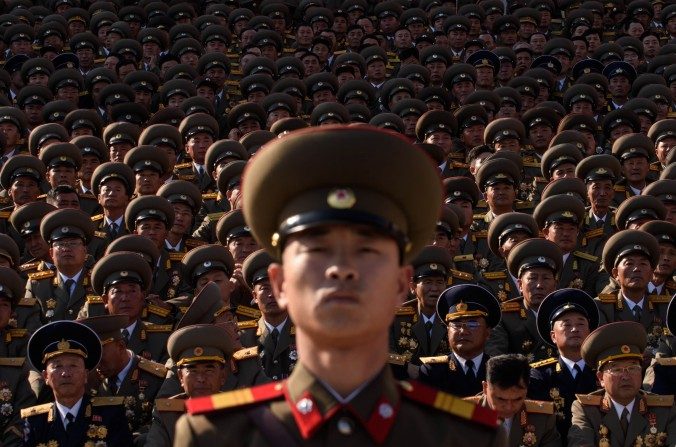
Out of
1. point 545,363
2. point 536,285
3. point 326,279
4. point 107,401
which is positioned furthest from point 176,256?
point 326,279

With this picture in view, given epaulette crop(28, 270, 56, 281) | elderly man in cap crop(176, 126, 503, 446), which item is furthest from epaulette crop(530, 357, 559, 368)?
elderly man in cap crop(176, 126, 503, 446)

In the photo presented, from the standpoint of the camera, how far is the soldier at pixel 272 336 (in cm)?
829

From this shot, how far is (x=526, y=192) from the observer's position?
12258 millimetres

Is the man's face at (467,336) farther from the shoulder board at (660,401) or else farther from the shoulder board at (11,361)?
the shoulder board at (11,361)

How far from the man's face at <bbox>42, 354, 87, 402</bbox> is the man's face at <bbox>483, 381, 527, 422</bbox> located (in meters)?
2.35

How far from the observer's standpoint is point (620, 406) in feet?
23.4

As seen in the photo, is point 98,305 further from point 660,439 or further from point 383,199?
point 383,199

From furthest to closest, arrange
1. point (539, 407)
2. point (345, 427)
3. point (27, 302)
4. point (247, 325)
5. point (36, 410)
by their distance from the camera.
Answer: point (27, 302) → point (247, 325) → point (36, 410) → point (539, 407) → point (345, 427)

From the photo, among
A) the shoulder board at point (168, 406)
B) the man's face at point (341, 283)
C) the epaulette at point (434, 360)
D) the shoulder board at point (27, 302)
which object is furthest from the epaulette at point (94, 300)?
the man's face at point (341, 283)

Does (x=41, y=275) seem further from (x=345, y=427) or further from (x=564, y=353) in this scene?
(x=345, y=427)

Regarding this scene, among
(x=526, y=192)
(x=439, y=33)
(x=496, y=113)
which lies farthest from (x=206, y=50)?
(x=526, y=192)

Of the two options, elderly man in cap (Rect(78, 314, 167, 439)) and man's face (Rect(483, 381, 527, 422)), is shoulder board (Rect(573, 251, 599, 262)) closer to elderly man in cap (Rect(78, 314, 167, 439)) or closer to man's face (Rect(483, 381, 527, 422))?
man's face (Rect(483, 381, 527, 422))

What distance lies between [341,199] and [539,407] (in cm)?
462

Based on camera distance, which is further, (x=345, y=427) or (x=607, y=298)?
(x=607, y=298)
